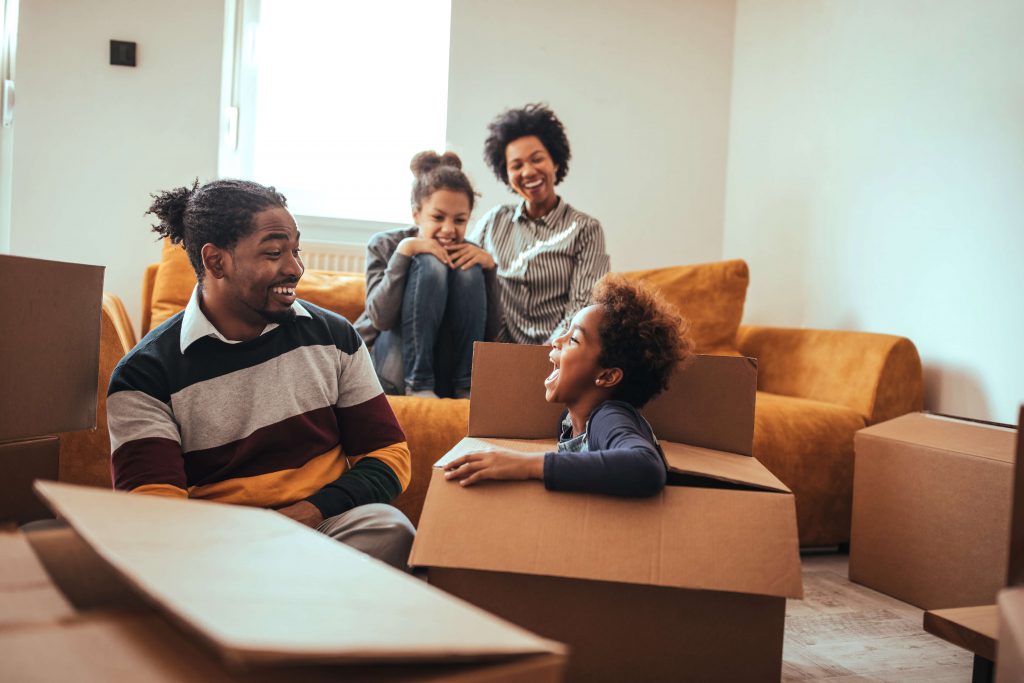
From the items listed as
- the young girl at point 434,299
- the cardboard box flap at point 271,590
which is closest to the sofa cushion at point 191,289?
the young girl at point 434,299

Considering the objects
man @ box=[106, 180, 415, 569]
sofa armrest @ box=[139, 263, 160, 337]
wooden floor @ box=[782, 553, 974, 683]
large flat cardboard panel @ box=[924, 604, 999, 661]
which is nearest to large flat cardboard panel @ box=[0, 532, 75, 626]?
man @ box=[106, 180, 415, 569]

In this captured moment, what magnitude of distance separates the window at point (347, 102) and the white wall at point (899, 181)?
1389mm

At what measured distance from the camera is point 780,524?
38.6 inches

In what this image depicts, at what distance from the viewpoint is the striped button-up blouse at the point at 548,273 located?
2.25 m

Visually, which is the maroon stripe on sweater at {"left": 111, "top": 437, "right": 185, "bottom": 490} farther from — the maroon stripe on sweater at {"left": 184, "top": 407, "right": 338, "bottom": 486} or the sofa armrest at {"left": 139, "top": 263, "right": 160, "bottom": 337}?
the sofa armrest at {"left": 139, "top": 263, "right": 160, "bottom": 337}

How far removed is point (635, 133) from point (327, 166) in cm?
131

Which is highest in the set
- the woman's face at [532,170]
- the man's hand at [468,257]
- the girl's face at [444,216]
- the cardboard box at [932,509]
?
the woman's face at [532,170]

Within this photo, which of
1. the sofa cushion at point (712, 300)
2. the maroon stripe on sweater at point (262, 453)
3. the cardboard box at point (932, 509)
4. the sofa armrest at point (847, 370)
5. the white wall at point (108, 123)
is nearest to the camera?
the maroon stripe on sweater at point (262, 453)

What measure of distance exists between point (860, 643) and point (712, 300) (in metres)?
1.30

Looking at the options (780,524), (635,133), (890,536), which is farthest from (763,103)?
(780,524)

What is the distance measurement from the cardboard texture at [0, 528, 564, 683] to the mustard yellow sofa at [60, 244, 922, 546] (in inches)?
55.6

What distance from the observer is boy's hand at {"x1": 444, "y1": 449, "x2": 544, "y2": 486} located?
1.03 meters

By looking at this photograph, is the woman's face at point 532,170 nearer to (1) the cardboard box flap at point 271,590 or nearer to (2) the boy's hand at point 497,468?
(2) the boy's hand at point 497,468

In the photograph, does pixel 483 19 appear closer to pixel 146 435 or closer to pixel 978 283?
pixel 978 283
